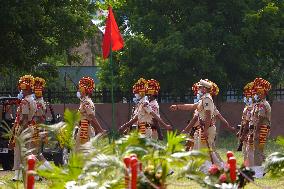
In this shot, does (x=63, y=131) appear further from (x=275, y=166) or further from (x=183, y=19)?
(x=183, y=19)

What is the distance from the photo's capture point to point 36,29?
981 inches

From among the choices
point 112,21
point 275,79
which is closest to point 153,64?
point 275,79

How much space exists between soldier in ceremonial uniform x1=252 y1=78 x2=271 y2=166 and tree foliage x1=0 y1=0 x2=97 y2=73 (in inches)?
323

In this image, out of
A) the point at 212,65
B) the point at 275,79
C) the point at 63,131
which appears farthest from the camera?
the point at 275,79

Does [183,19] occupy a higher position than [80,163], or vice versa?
[183,19]

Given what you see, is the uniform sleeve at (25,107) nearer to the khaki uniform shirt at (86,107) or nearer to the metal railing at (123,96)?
the khaki uniform shirt at (86,107)

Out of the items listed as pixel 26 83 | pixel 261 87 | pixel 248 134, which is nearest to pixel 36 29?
pixel 26 83

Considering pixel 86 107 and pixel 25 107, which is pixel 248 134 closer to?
pixel 86 107

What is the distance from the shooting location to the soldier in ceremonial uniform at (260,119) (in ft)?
56.7

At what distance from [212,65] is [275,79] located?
3.22m

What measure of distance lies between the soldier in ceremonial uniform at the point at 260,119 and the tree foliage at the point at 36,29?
26.9 ft

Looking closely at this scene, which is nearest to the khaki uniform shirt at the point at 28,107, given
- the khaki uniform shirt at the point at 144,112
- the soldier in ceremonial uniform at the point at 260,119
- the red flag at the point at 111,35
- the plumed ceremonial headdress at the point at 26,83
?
the plumed ceremonial headdress at the point at 26,83

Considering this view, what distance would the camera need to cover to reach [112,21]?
20.5 meters

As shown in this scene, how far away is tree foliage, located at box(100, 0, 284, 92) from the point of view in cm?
3116
